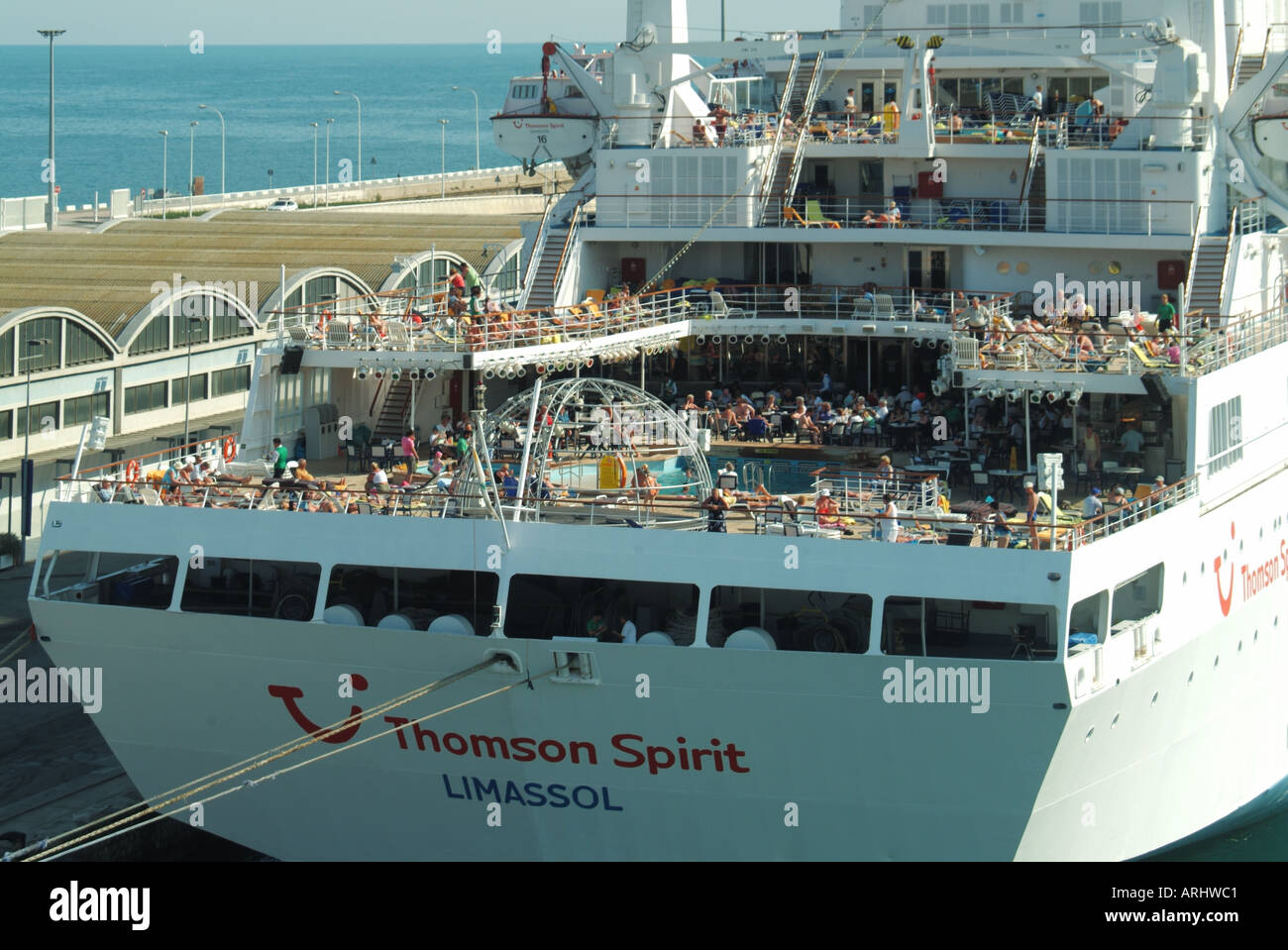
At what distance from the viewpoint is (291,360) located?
2409 centimetres

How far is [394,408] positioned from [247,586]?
257 inches

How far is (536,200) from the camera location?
82312 millimetres

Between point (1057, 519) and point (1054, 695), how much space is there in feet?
7.80

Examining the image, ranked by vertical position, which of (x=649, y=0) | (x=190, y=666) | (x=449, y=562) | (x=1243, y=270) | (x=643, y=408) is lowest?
(x=190, y=666)

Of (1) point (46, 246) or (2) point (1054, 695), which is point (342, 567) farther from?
(1) point (46, 246)

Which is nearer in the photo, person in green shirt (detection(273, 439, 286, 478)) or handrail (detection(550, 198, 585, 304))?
person in green shirt (detection(273, 439, 286, 478))

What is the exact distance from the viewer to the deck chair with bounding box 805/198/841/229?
28281mm

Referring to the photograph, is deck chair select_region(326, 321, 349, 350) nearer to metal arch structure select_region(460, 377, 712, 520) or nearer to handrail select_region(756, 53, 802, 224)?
metal arch structure select_region(460, 377, 712, 520)

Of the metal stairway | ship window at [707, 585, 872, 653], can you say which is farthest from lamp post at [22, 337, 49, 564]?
the metal stairway

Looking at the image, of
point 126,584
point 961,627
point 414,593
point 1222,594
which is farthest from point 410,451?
point 1222,594

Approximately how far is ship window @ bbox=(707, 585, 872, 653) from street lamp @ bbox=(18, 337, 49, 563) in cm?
1780

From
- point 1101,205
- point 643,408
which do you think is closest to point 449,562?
point 643,408

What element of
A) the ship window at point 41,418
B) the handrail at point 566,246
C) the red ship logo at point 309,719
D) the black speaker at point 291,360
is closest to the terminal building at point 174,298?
the ship window at point 41,418
